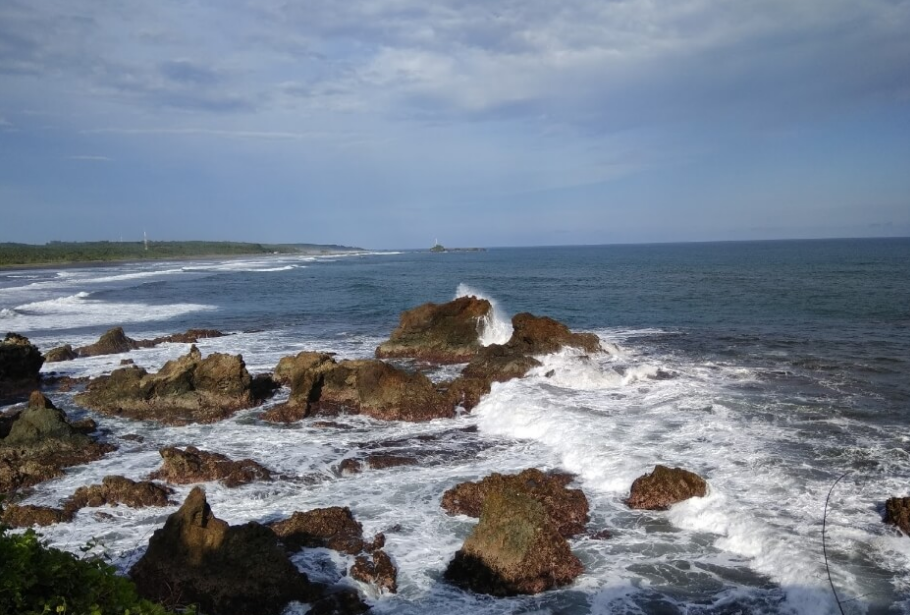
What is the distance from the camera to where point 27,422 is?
1602 cm

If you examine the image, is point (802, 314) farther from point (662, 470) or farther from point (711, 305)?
point (662, 470)

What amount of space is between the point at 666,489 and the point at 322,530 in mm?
6496

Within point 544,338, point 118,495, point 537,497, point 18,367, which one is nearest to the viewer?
point 537,497

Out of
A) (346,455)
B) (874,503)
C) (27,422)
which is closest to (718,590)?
(874,503)

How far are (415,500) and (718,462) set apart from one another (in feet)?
22.5

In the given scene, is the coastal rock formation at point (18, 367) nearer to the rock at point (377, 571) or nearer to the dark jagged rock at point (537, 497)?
the dark jagged rock at point (537, 497)

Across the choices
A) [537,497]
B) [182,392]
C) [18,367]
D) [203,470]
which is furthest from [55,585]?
[18,367]

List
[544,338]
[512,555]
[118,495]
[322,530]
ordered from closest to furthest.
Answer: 1. [512,555]
2. [322,530]
3. [118,495]
4. [544,338]

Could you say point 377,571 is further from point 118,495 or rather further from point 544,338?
point 544,338

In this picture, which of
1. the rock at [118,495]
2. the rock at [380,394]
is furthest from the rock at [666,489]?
the rock at [118,495]

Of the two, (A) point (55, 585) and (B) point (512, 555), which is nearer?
(A) point (55, 585)

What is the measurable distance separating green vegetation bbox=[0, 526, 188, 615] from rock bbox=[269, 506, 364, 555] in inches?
245

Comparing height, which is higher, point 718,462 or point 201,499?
point 201,499

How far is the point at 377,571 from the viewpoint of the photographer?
1019cm
